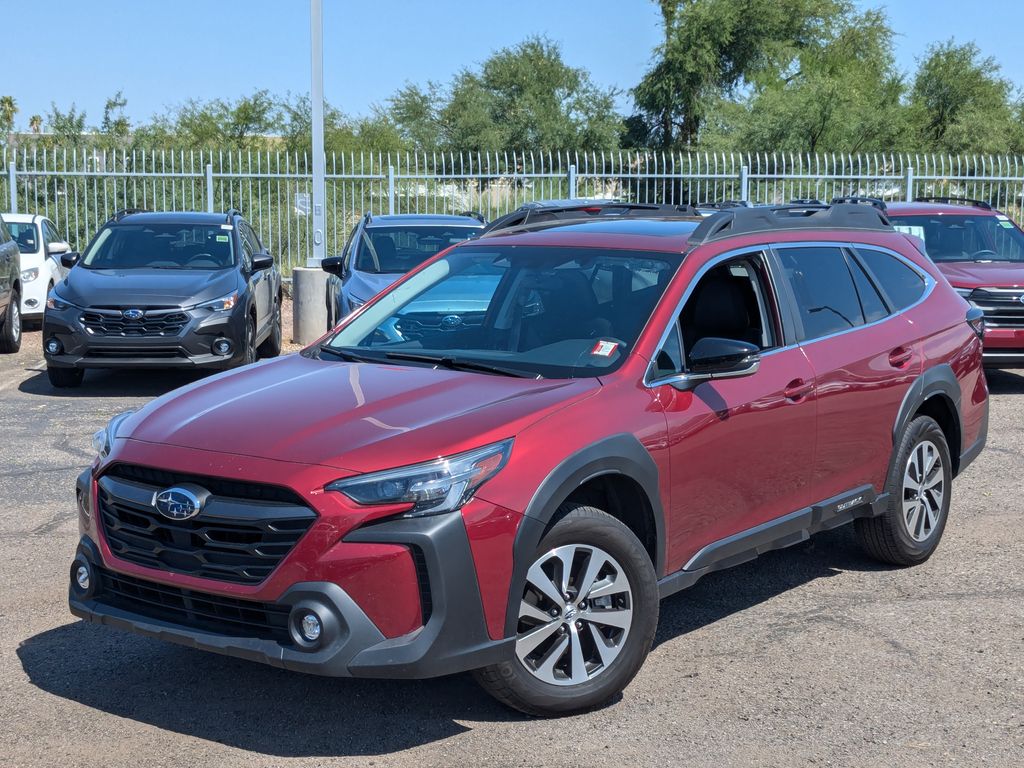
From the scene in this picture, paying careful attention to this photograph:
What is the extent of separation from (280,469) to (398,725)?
105 cm

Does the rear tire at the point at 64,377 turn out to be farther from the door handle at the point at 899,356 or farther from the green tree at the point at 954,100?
the green tree at the point at 954,100

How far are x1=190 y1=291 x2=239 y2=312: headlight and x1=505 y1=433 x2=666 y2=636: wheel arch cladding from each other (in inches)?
308

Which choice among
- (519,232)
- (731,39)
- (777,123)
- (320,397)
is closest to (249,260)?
(519,232)

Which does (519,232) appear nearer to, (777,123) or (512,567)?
(512,567)

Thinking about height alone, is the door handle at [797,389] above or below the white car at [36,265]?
below

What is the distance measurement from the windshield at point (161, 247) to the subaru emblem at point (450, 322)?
7.65 metres

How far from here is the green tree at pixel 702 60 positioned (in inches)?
1651

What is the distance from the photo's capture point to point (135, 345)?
11430 mm

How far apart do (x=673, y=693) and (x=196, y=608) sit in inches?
69.4

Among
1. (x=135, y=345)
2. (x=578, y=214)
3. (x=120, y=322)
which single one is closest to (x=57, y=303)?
(x=120, y=322)

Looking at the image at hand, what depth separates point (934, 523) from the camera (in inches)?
256

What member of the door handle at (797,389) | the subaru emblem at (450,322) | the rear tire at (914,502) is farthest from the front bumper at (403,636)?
the rear tire at (914,502)

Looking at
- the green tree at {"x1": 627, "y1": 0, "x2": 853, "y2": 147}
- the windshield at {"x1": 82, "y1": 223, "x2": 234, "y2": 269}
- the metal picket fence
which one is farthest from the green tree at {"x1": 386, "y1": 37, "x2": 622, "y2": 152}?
the windshield at {"x1": 82, "y1": 223, "x2": 234, "y2": 269}

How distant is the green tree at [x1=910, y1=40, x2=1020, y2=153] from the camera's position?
42.4 metres
